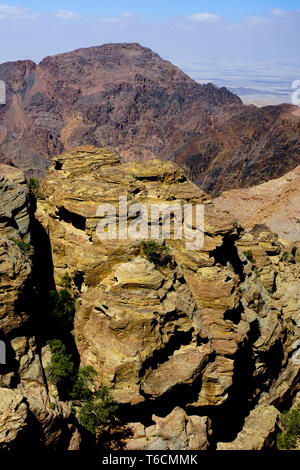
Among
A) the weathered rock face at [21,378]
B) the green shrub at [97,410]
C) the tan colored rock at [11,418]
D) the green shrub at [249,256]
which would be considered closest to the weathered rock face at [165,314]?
the green shrub at [97,410]

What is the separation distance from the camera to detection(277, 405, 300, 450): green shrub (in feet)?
97.3

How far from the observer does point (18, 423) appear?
54.9 ft

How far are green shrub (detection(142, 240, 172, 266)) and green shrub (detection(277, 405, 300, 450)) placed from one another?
1659 centimetres

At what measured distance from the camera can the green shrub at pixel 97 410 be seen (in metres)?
21.5

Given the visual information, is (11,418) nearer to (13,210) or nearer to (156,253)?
(156,253)

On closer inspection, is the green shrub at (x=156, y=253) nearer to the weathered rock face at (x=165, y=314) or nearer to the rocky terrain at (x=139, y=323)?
the rocky terrain at (x=139, y=323)

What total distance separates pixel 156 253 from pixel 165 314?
169 inches

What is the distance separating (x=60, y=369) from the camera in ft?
75.0

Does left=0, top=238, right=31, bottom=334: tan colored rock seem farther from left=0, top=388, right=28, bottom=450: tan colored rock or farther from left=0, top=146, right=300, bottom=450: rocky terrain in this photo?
left=0, top=388, right=28, bottom=450: tan colored rock

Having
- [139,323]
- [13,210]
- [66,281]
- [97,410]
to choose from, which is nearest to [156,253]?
[139,323]

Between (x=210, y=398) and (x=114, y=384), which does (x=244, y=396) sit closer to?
(x=210, y=398)

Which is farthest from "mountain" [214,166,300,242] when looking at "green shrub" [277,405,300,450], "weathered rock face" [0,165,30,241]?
"weathered rock face" [0,165,30,241]

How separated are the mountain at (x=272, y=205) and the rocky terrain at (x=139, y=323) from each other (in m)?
72.1

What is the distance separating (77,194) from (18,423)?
53.5 feet
